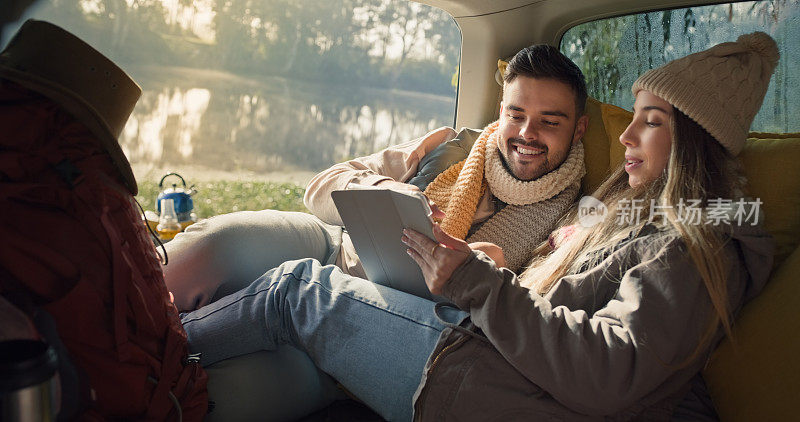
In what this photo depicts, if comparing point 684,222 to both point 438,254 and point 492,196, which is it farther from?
point 492,196

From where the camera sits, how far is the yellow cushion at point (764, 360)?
3.17 ft

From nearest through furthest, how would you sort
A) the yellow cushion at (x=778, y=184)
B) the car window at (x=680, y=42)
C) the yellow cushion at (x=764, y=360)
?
the yellow cushion at (x=764, y=360) → the yellow cushion at (x=778, y=184) → the car window at (x=680, y=42)

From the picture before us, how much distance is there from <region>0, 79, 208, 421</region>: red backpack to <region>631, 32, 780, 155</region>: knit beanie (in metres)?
1.08

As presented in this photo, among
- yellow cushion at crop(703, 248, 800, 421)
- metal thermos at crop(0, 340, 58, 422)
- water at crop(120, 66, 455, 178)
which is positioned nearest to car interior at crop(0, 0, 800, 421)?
yellow cushion at crop(703, 248, 800, 421)

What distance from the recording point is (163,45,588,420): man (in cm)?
160

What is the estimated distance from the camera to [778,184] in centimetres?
122

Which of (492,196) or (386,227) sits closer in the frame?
(386,227)

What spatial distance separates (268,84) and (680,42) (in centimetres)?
292

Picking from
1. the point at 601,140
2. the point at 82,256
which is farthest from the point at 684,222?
the point at 82,256

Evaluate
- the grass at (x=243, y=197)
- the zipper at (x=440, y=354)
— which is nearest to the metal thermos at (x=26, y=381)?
the zipper at (x=440, y=354)

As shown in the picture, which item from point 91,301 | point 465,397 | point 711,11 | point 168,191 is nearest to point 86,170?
point 91,301

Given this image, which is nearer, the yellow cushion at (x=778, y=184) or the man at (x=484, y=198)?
the yellow cushion at (x=778, y=184)

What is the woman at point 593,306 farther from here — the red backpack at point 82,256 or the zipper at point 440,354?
the red backpack at point 82,256

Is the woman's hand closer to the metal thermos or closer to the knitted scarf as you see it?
the knitted scarf
